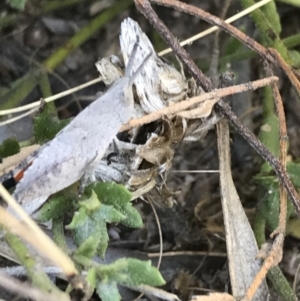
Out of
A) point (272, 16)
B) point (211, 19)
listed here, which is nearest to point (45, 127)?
point (211, 19)

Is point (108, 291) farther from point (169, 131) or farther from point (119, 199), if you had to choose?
point (169, 131)

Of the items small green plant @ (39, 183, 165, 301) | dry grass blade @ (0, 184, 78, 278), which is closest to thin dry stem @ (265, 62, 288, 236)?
small green plant @ (39, 183, 165, 301)

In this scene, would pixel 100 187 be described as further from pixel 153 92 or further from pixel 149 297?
pixel 149 297

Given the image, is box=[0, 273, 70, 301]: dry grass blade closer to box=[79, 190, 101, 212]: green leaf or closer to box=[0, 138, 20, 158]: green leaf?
box=[79, 190, 101, 212]: green leaf

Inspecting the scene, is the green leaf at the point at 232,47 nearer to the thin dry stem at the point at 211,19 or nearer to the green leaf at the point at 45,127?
the thin dry stem at the point at 211,19

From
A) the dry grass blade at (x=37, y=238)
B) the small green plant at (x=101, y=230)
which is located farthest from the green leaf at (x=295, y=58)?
the dry grass blade at (x=37, y=238)
